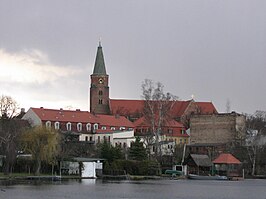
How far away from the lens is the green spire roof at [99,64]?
152 metres

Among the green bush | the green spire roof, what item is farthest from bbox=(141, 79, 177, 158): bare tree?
the green spire roof

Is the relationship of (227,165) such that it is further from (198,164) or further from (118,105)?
(118,105)

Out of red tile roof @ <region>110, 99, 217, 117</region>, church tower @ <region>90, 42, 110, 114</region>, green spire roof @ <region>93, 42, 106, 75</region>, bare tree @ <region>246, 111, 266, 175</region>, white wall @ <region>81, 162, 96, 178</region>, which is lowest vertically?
white wall @ <region>81, 162, 96, 178</region>

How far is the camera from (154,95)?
98000 millimetres

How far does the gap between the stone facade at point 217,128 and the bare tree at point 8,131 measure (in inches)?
1629

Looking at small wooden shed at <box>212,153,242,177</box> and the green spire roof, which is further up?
the green spire roof

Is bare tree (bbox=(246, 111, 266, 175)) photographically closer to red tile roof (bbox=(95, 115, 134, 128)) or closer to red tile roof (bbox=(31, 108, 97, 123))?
red tile roof (bbox=(95, 115, 134, 128))

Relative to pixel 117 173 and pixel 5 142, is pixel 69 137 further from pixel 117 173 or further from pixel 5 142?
pixel 5 142

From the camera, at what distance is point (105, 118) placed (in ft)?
432

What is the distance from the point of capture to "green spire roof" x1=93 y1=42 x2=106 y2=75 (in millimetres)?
152000

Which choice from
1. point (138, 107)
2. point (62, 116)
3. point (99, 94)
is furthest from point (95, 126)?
point (99, 94)

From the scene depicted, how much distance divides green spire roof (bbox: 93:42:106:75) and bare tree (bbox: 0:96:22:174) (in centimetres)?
5277

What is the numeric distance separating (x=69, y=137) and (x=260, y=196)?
195ft

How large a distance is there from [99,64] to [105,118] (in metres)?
25.3
